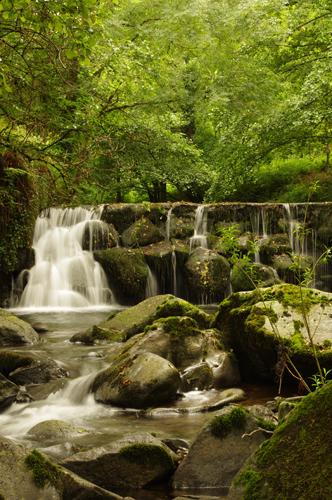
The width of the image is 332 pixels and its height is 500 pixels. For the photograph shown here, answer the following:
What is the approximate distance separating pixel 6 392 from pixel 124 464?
303 centimetres

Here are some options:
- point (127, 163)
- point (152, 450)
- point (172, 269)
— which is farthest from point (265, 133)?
point (152, 450)

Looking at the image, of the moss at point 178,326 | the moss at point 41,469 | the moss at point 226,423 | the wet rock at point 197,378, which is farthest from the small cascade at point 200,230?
the moss at point 41,469

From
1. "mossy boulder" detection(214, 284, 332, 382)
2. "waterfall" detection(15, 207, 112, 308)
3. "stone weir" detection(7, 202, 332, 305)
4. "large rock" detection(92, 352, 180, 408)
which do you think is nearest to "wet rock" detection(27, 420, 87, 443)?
"large rock" detection(92, 352, 180, 408)

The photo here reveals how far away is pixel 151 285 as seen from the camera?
1516 cm

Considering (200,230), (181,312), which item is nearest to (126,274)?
(200,230)

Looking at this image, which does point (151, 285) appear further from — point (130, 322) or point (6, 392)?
point (6, 392)

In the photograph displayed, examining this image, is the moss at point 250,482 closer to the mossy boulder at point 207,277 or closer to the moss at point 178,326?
the moss at point 178,326

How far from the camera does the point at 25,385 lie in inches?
292

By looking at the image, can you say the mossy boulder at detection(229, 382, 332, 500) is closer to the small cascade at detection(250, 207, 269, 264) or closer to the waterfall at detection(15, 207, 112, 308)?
the waterfall at detection(15, 207, 112, 308)

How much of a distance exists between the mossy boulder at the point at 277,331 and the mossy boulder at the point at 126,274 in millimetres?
7187

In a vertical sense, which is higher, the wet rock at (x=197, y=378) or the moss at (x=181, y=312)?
the moss at (x=181, y=312)

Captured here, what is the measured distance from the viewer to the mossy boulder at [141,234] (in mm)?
15844

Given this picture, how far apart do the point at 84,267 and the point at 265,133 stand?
737 cm

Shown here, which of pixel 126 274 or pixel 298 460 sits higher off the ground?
pixel 126 274
